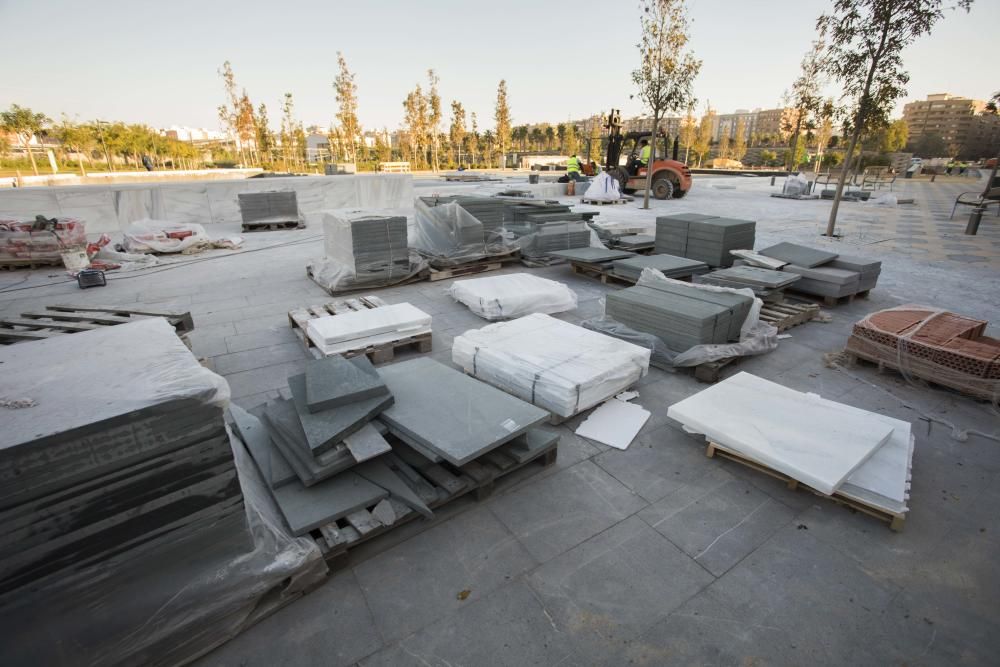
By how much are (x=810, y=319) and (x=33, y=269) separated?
13.5 meters

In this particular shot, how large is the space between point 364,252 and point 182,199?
10179mm

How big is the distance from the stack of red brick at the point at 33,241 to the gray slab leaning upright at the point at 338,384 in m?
9.45

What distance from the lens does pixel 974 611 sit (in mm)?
2309

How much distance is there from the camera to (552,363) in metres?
4.00

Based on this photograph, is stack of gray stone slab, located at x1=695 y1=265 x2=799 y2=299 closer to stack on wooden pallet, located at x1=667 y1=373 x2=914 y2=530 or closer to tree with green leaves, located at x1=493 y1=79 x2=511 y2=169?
stack on wooden pallet, located at x1=667 y1=373 x2=914 y2=530

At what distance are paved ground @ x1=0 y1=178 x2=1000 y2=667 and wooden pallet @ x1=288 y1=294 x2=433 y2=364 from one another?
0.89 metres

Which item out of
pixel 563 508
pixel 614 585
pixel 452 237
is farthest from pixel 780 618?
pixel 452 237

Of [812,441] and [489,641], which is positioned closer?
[489,641]

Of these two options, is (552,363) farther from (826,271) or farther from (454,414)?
(826,271)

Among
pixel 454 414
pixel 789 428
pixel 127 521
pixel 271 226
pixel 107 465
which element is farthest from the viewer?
pixel 271 226

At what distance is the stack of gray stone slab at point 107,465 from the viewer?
171 centimetres

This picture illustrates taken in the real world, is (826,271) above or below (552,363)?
above

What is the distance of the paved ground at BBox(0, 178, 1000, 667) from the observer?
214 cm

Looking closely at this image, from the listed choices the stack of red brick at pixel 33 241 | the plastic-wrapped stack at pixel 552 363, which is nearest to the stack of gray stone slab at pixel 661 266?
the plastic-wrapped stack at pixel 552 363
